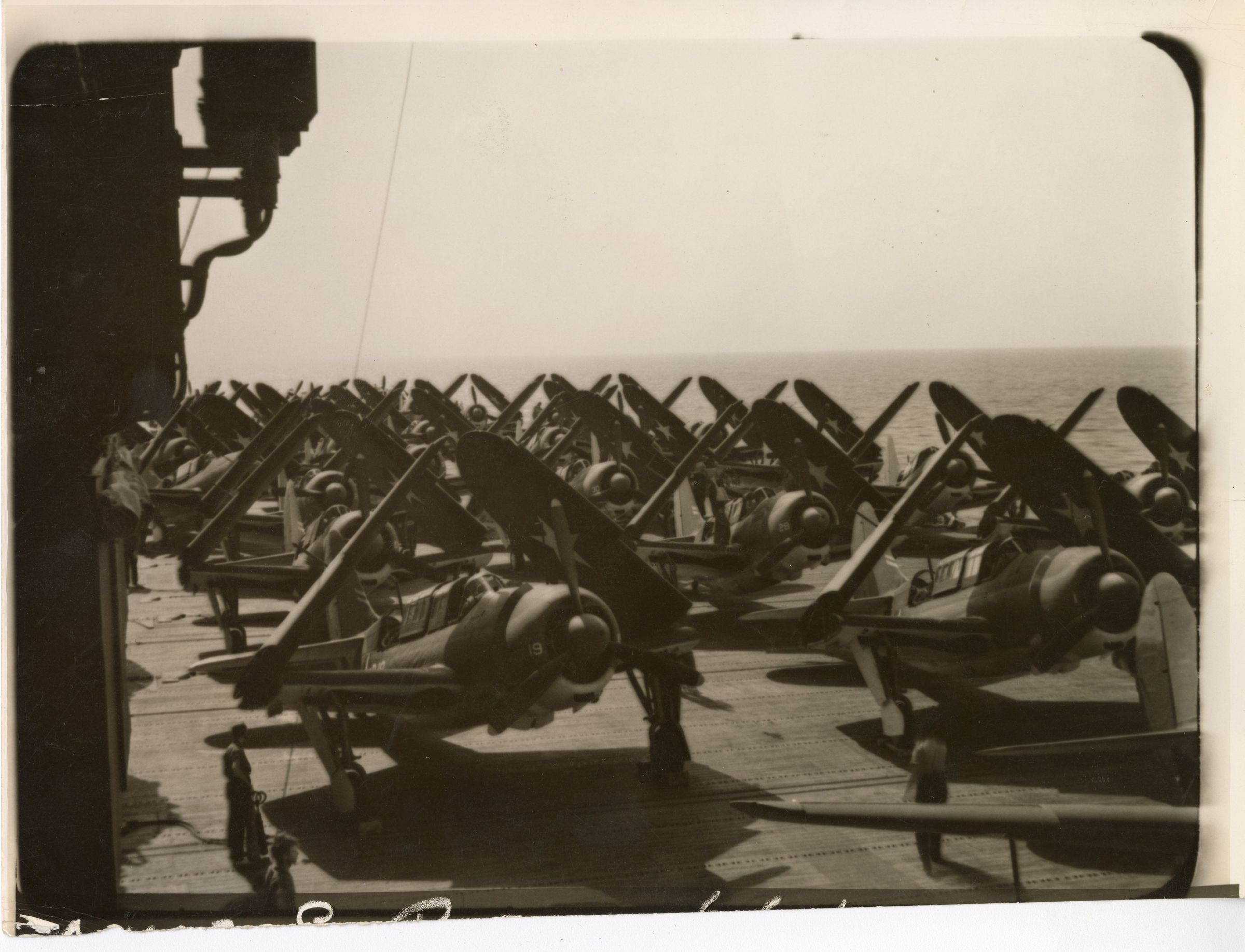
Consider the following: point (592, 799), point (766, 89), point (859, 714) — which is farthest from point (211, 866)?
point (766, 89)

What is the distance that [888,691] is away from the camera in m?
Answer: 4.98

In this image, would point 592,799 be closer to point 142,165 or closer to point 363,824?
point 363,824

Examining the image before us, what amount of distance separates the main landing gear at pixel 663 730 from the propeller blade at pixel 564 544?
534 millimetres

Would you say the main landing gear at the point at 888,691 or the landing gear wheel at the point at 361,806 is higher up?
the main landing gear at the point at 888,691

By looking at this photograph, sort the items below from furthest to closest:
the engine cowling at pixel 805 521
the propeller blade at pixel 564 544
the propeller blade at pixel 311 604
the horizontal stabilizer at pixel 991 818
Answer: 1. the engine cowling at pixel 805 521
2. the propeller blade at pixel 564 544
3. the propeller blade at pixel 311 604
4. the horizontal stabilizer at pixel 991 818

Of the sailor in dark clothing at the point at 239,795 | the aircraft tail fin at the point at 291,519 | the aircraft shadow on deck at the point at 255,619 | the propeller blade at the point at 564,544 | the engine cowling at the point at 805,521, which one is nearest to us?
the sailor in dark clothing at the point at 239,795

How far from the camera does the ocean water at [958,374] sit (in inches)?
190

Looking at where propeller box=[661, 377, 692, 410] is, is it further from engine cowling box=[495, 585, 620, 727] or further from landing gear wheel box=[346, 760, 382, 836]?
landing gear wheel box=[346, 760, 382, 836]

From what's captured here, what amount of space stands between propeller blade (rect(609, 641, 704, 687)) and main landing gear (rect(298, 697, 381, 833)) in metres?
1.33

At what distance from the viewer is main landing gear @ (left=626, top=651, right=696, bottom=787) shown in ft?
15.3

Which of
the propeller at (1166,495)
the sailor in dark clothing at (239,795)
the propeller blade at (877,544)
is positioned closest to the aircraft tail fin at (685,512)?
the propeller blade at (877,544)

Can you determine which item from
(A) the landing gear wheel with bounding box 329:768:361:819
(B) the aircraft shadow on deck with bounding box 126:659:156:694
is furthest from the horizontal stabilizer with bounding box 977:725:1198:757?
(B) the aircraft shadow on deck with bounding box 126:659:156:694

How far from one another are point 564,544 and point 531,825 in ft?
4.58

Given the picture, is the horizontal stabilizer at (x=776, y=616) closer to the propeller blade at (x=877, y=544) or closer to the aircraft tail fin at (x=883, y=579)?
the propeller blade at (x=877, y=544)
